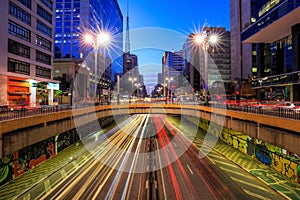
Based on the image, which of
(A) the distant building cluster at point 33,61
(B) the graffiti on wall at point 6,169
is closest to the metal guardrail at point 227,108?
(A) the distant building cluster at point 33,61

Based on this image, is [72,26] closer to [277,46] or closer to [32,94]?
[32,94]

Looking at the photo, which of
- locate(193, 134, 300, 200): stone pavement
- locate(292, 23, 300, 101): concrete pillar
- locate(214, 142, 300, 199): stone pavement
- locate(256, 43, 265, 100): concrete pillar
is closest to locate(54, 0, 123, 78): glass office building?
locate(256, 43, 265, 100): concrete pillar

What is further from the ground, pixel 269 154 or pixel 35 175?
pixel 269 154

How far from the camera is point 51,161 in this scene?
23.9m

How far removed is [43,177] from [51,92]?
40187mm

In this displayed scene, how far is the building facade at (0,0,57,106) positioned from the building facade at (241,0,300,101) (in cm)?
4846

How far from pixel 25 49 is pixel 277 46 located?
62940 mm

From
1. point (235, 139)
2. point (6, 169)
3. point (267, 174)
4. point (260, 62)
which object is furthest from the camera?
point (260, 62)

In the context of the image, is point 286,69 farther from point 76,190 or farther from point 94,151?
point 76,190

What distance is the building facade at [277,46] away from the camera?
39.0 metres

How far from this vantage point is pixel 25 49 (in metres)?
42.2

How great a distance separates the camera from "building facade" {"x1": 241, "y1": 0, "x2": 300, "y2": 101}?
39047 mm

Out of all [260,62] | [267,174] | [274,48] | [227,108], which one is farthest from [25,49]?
[274,48]

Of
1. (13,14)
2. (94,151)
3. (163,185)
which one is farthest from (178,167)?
(13,14)
